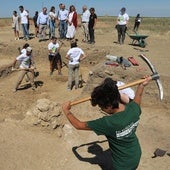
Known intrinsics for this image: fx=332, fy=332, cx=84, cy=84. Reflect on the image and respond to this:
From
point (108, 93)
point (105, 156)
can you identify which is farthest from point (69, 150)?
point (108, 93)

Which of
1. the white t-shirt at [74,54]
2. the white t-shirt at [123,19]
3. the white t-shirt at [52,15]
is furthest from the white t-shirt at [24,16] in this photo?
the white t-shirt at [74,54]

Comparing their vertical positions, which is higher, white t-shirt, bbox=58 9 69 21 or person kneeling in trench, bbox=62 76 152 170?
person kneeling in trench, bbox=62 76 152 170

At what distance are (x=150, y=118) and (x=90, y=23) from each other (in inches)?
271

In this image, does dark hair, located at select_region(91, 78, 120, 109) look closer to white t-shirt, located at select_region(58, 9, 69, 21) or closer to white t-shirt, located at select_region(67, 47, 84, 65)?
white t-shirt, located at select_region(67, 47, 84, 65)

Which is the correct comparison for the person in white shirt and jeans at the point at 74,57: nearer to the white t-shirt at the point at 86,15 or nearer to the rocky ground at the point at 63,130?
the rocky ground at the point at 63,130

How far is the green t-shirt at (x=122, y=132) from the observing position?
11.9ft

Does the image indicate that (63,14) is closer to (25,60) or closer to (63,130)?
(25,60)

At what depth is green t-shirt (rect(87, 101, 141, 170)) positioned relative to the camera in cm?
362

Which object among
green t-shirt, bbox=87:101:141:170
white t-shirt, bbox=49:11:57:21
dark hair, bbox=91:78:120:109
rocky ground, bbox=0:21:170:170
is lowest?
rocky ground, bbox=0:21:170:170

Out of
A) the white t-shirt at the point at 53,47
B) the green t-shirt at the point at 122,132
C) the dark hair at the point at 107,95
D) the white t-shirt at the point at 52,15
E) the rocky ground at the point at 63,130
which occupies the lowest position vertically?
the rocky ground at the point at 63,130

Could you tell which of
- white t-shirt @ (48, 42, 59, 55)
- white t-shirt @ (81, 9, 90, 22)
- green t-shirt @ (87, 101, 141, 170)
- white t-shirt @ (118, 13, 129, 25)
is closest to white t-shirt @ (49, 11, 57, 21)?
white t-shirt @ (81, 9, 90, 22)

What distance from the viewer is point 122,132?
366 cm

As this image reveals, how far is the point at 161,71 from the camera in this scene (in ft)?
33.6

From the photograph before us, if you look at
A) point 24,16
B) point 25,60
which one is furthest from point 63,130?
point 24,16
